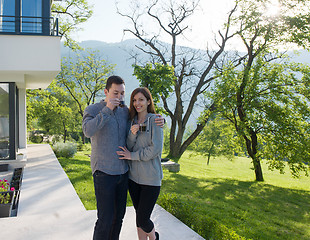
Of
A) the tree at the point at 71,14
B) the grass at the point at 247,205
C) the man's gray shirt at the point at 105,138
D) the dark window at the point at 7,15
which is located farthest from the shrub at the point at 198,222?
the tree at the point at 71,14

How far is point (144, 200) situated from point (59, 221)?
2.10 m

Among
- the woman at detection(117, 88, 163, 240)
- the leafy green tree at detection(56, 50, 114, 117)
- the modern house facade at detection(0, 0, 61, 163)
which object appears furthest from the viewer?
the leafy green tree at detection(56, 50, 114, 117)

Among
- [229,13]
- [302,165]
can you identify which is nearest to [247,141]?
[302,165]

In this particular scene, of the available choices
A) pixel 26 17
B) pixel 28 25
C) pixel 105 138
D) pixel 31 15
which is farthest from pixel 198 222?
pixel 31 15

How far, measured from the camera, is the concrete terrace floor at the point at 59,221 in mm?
3783

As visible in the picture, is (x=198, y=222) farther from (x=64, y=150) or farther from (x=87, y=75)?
(x=87, y=75)

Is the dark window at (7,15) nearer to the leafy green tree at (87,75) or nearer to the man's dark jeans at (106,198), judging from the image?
the man's dark jeans at (106,198)

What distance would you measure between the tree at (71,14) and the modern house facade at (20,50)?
368 inches

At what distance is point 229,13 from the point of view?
1869 cm

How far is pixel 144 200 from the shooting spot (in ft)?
9.47

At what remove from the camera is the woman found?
2775mm

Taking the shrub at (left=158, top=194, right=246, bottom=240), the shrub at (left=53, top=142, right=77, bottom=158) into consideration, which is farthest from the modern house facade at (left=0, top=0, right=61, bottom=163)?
the shrub at (left=158, top=194, right=246, bottom=240)

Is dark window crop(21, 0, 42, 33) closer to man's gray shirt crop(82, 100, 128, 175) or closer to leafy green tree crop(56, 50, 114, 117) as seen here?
man's gray shirt crop(82, 100, 128, 175)

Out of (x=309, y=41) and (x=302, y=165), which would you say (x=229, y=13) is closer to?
(x=309, y=41)
